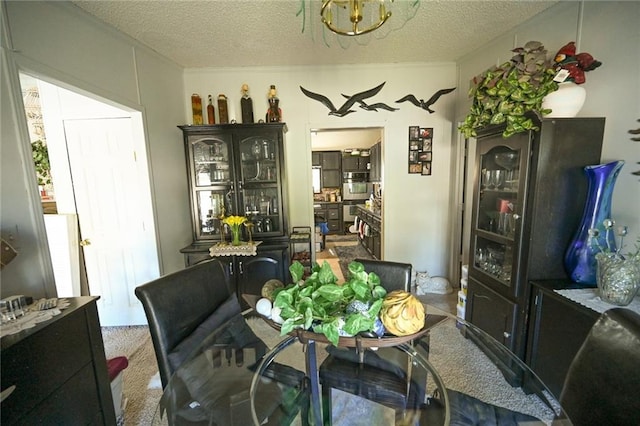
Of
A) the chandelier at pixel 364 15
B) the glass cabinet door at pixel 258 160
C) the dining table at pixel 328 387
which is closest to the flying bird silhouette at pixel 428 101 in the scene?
the chandelier at pixel 364 15

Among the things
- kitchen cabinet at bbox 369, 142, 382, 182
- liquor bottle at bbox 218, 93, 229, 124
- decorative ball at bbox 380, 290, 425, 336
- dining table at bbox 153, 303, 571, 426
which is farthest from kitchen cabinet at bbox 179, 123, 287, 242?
decorative ball at bbox 380, 290, 425, 336

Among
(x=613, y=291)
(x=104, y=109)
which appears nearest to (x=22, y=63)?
(x=104, y=109)

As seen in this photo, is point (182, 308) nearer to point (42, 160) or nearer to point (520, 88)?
point (520, 88)

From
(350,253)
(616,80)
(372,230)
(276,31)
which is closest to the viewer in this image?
(616,80)

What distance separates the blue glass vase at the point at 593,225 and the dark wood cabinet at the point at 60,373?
264 centimetres

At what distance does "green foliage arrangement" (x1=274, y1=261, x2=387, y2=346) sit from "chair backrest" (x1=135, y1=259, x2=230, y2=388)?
0.67 metres

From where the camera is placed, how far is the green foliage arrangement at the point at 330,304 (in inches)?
29.6

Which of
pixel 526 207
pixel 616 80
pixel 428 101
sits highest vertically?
pixel 428 101

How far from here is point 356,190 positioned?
6645 millimetres

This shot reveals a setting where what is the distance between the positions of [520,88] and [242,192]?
2.42 metres

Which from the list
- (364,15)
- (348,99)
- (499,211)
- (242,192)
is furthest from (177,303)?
(348,99)

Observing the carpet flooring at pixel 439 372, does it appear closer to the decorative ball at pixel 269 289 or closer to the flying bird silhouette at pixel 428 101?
the decorative ball at pixel 269 289

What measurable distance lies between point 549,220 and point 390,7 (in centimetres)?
185

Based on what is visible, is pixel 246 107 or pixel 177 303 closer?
pixel 177 303
